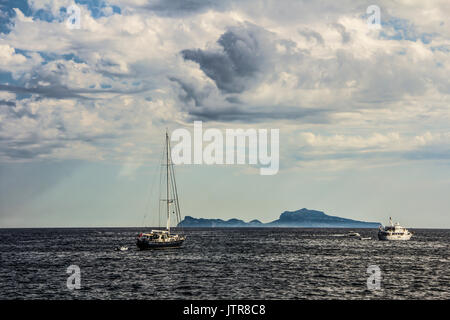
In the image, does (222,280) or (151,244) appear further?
(151,244)

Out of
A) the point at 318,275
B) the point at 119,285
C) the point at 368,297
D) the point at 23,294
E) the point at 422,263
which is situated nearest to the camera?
the point at 368,297

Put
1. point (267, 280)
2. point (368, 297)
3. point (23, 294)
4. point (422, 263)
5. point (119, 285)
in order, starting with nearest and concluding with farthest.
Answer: point (368, 297) < point (23, 294) < point (119, 285) < point (267, 280) < point (422, 263)

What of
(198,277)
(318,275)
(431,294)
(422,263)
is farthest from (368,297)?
(422,263)

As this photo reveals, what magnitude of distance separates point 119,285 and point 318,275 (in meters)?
27.6

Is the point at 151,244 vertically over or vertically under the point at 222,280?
over

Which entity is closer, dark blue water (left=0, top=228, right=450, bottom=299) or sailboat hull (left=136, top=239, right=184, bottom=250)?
dark blue water (left=0, top=228, right=450, bottom=299)

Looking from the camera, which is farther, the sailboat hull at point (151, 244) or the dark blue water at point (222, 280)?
the sailboat hull at point (151, 244)

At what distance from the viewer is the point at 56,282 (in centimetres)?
6391

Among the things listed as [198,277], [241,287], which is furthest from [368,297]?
[198,277]
